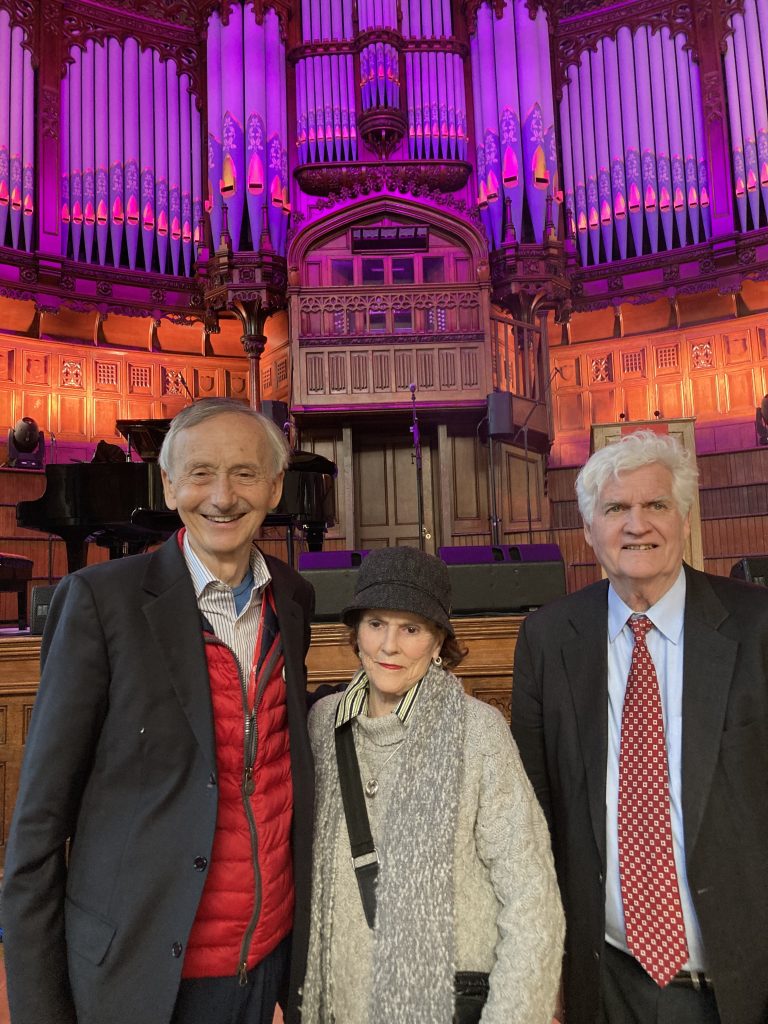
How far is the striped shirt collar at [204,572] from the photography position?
150 centimetres

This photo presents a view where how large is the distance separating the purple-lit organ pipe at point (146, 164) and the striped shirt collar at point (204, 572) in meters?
8.43

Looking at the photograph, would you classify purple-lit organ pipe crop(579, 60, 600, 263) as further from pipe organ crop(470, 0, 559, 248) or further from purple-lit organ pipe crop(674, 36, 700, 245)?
purple-lit organ pipe crop(674, 36, 700, 245)

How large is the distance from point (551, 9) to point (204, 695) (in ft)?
34.5

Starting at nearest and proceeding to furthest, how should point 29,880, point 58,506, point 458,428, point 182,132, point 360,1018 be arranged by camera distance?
point 29,880, point 360,1018, point 58,506, point 458,428, point 182,132

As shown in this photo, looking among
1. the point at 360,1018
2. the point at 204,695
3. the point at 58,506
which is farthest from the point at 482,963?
the point at 58,506

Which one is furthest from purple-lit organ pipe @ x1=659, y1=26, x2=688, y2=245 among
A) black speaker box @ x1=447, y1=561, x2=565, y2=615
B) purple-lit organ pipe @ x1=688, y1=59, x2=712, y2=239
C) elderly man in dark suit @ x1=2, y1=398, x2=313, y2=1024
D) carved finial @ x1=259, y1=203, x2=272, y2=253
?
elderly man in dark suit @ x1=2, y1=398, x2=313, y2=1024

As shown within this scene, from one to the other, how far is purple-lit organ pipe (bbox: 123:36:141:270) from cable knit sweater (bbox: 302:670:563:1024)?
8766 millimetres

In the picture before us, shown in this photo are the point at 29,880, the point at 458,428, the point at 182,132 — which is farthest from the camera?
the point at 182,132

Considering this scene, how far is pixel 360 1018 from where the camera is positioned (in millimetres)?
1376

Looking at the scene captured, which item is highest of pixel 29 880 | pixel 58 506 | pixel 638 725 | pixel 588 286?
pixel 588 286

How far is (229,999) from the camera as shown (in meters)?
1.37

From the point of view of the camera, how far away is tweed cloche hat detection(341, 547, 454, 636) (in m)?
1.48

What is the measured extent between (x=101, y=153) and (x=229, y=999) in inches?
369

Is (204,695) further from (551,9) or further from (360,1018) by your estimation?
(551,9)
